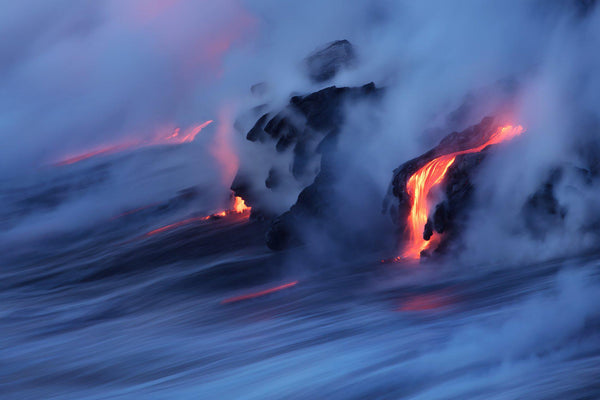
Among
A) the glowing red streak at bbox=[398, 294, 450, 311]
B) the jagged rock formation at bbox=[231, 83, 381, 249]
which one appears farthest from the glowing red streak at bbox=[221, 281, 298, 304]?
the glowing red streak at bbox=[398, 294, 450, 311]

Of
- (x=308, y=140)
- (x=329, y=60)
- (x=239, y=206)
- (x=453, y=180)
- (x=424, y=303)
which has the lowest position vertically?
(x=424, y=303)

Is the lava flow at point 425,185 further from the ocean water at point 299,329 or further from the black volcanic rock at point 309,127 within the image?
the black volcanic rock at point 309,127

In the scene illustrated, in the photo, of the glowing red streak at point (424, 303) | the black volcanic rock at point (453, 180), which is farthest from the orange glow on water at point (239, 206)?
the glowing red streak at point (424, 303)

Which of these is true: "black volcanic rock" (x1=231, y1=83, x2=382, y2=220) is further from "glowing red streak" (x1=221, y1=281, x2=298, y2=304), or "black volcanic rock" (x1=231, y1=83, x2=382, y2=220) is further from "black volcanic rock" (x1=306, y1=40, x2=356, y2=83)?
"glowing red streak" (x1=221, y1=281, x2=298, y2=304)

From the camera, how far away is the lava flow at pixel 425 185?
727cm

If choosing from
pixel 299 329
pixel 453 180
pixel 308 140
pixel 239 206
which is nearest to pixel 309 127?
pixel 308 140

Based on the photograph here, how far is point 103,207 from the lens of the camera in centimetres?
1666

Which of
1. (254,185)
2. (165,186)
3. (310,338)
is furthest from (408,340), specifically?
(165,186)

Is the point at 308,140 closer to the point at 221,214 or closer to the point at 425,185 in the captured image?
the point at 221,214

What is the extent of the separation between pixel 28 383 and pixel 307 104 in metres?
5.08

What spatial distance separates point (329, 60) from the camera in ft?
39.5

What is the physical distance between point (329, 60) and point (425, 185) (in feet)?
17.0

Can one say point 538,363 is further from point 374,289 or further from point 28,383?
point 28,383

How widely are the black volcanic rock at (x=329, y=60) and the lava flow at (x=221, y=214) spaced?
85.8 inches
